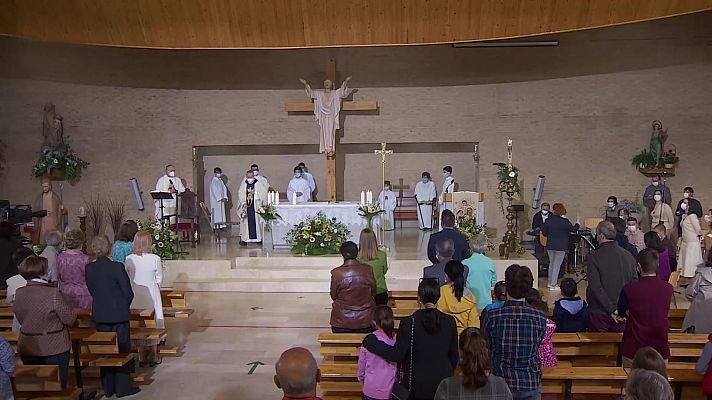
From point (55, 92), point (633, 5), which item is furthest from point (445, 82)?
point (55, 92)

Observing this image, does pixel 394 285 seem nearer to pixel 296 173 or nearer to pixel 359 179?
pixel 296 173

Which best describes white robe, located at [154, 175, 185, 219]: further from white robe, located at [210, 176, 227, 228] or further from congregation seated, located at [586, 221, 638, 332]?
congregation seated, located at [586, 221, 638, 332]

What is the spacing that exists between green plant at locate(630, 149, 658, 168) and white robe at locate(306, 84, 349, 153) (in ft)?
23.2

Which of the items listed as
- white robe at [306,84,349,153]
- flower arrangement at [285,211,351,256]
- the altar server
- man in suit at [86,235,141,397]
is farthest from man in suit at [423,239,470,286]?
white robe at [306,84,349,153]

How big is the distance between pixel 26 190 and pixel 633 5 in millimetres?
14098

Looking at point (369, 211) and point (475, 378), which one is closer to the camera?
point (475, 378)

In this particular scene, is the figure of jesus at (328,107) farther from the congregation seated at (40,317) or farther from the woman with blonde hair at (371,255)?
the congregation seated at (40,317)

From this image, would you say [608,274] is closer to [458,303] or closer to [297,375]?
[458,303]

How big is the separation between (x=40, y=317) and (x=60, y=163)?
1167cm

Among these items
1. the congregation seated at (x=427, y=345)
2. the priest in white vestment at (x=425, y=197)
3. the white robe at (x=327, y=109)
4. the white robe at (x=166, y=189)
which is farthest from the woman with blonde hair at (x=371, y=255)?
the priest in white vestment at (x=425, y=197)

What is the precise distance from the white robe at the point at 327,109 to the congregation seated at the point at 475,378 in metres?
12.2

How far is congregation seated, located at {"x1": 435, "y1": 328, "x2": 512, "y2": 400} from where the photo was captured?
10.7 ft

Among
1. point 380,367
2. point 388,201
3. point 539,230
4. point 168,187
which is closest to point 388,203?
point 388,201

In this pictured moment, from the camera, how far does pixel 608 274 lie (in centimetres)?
557
